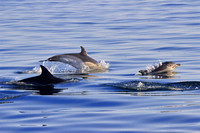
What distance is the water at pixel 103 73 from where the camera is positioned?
9680 millimetres

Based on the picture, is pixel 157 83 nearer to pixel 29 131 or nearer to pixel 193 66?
pixel 193 66

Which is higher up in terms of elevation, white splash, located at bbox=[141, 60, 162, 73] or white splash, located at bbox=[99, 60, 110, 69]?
white splash, located at bbox=[99, 60, 110, 69]

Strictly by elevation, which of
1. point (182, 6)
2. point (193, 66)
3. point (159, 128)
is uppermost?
point (182, 6)

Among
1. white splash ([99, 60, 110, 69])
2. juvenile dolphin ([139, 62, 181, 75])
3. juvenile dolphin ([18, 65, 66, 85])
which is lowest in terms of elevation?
juvenile dolphin ([18, 65, 66, 85])

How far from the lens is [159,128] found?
9.06 meters

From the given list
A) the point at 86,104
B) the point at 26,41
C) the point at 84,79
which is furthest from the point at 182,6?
the point at 86,104

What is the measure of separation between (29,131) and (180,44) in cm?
1595

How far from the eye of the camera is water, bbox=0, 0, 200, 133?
968 centimetres

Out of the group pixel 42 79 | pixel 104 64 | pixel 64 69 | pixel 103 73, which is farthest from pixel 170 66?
pixel 42 79

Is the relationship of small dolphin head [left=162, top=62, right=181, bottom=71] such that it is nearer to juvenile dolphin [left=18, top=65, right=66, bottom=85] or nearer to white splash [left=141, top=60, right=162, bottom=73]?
white splash [left=141, top=60, right=162, bottom=73]

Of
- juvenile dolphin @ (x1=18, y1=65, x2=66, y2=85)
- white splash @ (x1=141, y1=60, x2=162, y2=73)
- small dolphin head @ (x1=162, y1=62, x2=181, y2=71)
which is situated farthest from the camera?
small dolphin head @ (x1=162, y1=62, x2=181, y2=71)

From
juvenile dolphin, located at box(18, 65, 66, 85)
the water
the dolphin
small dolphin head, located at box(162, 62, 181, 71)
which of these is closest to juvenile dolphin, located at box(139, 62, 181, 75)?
small dolphin head, located at box(162, 62, 181, 71)

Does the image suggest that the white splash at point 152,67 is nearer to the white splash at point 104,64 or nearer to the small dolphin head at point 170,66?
the small dolphin head at point 170,66

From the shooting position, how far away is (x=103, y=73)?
17.4 meters
